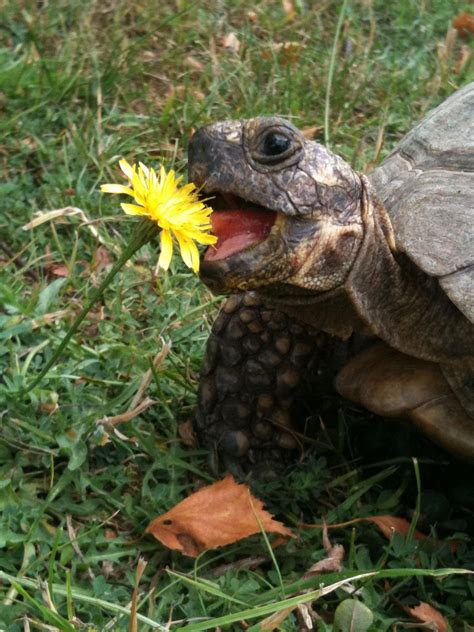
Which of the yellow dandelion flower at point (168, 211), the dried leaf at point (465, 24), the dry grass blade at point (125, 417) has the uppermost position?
the yellow dandelion flower at point (168, 211)

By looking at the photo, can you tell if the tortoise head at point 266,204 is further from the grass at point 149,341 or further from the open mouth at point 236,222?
the grass at point 149,341

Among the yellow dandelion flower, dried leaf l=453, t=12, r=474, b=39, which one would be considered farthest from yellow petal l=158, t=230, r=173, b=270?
dried leaf l=453, t=12, r=474, b=39

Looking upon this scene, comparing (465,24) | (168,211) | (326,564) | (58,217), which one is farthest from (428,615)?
(465,24)

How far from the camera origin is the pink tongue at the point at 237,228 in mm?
2129

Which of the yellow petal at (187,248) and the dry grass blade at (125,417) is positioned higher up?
the yellow petal at (187,248)

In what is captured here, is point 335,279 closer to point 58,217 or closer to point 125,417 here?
point 125,417

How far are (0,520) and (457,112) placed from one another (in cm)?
167

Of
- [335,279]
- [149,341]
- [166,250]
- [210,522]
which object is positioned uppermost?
[166,250]

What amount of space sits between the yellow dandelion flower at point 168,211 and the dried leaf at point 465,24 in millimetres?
3662

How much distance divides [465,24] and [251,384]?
3283 millimetres

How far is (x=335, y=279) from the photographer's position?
7.47 ft

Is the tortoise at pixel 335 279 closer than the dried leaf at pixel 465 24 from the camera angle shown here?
Yes

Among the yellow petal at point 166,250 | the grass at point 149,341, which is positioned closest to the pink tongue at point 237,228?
the yellow petal at point 166,250

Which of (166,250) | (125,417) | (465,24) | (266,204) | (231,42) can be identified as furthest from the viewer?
(465,24)
